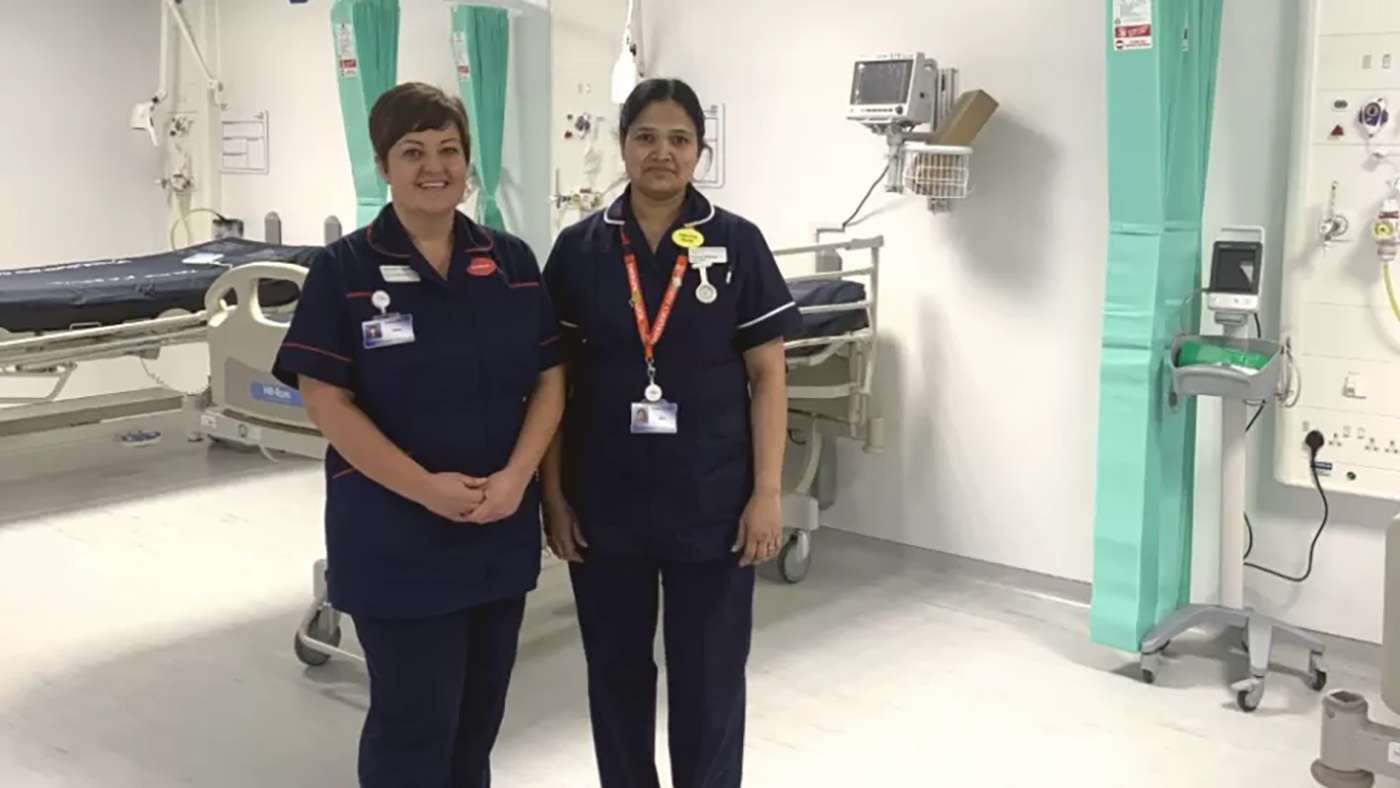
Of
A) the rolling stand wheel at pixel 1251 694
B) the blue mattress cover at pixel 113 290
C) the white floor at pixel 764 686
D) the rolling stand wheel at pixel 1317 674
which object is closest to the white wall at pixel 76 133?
the blue mattress cover at pixel 113 290

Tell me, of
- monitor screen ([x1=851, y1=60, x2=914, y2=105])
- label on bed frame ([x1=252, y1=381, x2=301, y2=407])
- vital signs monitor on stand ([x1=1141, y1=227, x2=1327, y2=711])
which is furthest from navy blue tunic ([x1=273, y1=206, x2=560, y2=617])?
monitor screen ([x1=851, y1=60, x2=914, y2=105])

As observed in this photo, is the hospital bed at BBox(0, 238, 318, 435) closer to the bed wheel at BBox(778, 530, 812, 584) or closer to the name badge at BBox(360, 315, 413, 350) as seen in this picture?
the bed wheel at BBox(778, 530, 812, 584)

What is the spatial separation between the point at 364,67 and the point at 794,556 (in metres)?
2.59

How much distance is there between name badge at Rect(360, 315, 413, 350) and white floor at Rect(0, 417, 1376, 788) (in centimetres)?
133

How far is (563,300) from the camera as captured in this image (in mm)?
2225

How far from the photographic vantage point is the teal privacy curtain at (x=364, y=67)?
5.09 m

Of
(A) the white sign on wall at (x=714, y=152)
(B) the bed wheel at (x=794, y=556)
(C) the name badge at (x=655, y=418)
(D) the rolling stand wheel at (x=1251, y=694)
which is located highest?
(A) the white sign on wall at (x=714, y=152)

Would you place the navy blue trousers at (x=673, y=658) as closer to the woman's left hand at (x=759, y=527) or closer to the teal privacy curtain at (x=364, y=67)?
the woman's left hand at (x=759, y=527)

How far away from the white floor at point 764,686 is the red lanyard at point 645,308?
3.99ft

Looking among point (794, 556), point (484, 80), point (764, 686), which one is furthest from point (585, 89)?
point (764, 686)

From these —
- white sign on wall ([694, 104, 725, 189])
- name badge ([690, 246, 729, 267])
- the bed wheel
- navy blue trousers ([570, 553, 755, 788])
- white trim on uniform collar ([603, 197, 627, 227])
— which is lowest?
the bed wheel

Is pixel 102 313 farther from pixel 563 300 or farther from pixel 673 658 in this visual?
pixel 673 658

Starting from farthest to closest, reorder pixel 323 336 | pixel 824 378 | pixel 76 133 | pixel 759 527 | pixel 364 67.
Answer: pixel 76 133 → pixel 364 67 → pixel 824 378 → pixel 759 527 → pixel 323 336

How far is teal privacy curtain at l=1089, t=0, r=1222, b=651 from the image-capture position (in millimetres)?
Answer: 3295
